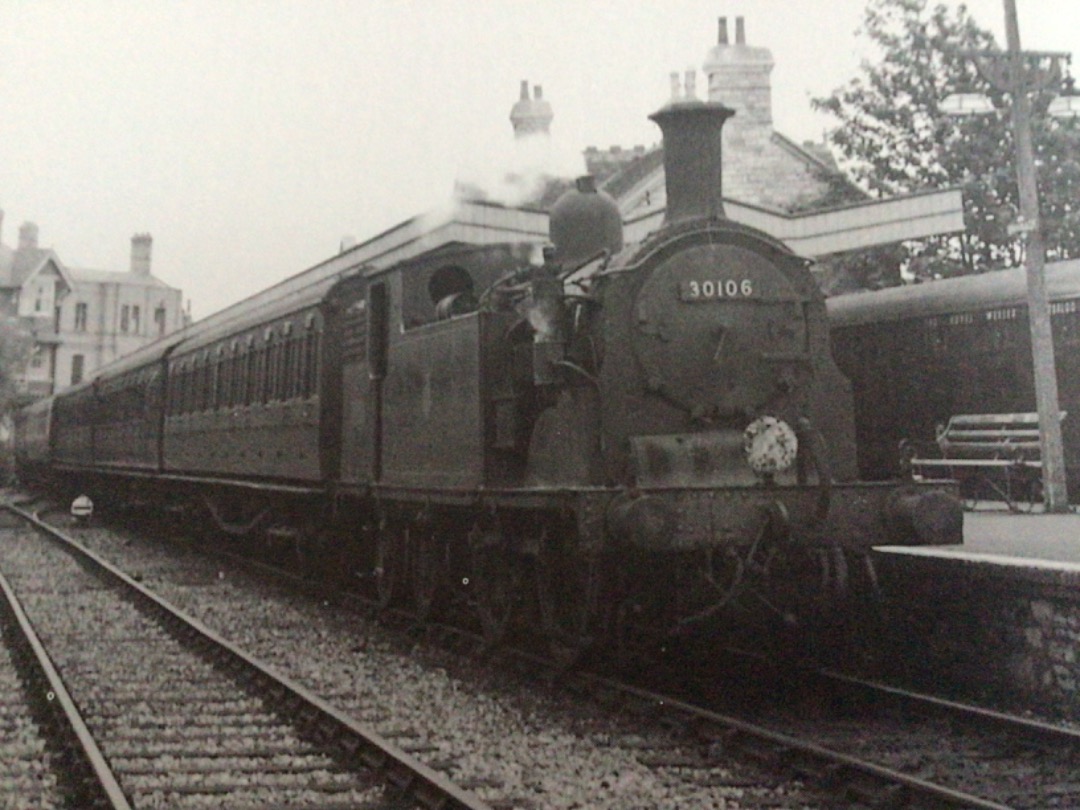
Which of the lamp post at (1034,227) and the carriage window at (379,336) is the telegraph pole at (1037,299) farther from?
the carriage window at (379,336)

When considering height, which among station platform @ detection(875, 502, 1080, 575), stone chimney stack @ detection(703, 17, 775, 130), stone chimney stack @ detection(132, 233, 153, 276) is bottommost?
station platform @ detection(875, 502, 1080, 575)

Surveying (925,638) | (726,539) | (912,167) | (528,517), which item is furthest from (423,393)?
(912,167)

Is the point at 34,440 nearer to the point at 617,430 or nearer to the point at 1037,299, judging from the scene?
the point at 1037,299

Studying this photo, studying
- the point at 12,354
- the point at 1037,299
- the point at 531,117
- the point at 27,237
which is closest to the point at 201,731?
the point at 1037,299

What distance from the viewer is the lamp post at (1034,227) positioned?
32.9 feet

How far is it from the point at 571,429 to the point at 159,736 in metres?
2.69

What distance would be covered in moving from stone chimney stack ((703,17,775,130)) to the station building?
31398 mm

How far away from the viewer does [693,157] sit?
696 cm

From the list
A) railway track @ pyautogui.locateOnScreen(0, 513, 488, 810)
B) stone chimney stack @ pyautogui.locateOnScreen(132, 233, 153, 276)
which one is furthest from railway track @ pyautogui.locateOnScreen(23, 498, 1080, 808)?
stone chimney stack @ pyautogui.locateOnScreen(132, 233, 153, 276)

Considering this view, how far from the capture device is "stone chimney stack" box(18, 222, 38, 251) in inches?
1799

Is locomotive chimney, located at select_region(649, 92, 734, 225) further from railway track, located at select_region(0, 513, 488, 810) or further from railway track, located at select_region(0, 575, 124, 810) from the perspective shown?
railway track, located at select_region(0, 575, 124, 810)

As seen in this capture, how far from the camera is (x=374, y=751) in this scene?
4984 mm

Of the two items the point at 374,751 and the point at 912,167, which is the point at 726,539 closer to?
the point at 374,751

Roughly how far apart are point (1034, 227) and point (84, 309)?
5753 centimetres
